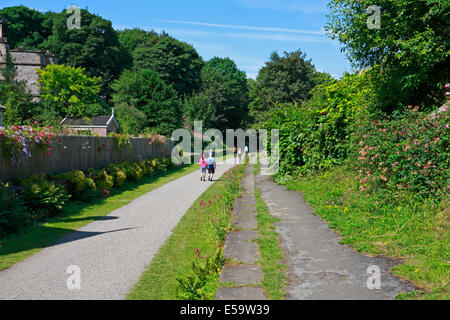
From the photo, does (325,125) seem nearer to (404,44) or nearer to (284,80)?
(404,44)

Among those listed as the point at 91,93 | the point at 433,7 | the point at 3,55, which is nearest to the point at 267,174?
the point at 433,7

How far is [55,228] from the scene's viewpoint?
9.02m

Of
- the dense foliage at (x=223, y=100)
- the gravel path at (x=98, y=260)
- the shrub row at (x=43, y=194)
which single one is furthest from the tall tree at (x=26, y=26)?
the gravel path at (x=98, y=260)

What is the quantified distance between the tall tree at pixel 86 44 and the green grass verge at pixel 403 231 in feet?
181

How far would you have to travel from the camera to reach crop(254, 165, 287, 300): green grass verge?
4434 millimetres

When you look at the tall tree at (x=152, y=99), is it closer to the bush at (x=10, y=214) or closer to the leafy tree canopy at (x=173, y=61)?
the leafy tree canopy at (x=173, y=61)

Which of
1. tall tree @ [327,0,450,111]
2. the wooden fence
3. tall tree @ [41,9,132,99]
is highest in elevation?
tall tree @ [41,9,132,99]

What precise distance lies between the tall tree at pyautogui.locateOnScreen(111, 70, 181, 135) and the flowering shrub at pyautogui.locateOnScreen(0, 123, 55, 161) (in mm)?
32889

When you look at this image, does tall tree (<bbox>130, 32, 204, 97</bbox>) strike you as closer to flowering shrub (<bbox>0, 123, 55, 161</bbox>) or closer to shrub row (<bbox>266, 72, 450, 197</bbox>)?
shrub row (<bbox>266, 72, 450, 197</bbox>)

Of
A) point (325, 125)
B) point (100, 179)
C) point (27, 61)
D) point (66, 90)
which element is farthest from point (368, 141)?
point (27, 61)

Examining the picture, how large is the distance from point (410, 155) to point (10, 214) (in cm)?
868

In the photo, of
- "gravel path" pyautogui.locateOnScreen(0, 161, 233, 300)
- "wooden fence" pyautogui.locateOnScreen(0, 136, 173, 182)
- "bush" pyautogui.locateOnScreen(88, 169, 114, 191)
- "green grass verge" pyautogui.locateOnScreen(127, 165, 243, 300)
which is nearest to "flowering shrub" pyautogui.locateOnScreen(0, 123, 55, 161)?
"wooden fence" pyautogui.locateOnScreen(0, 136, 173, 182)

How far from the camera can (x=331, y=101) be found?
582 inches

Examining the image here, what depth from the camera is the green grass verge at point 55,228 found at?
7008 millimetres
